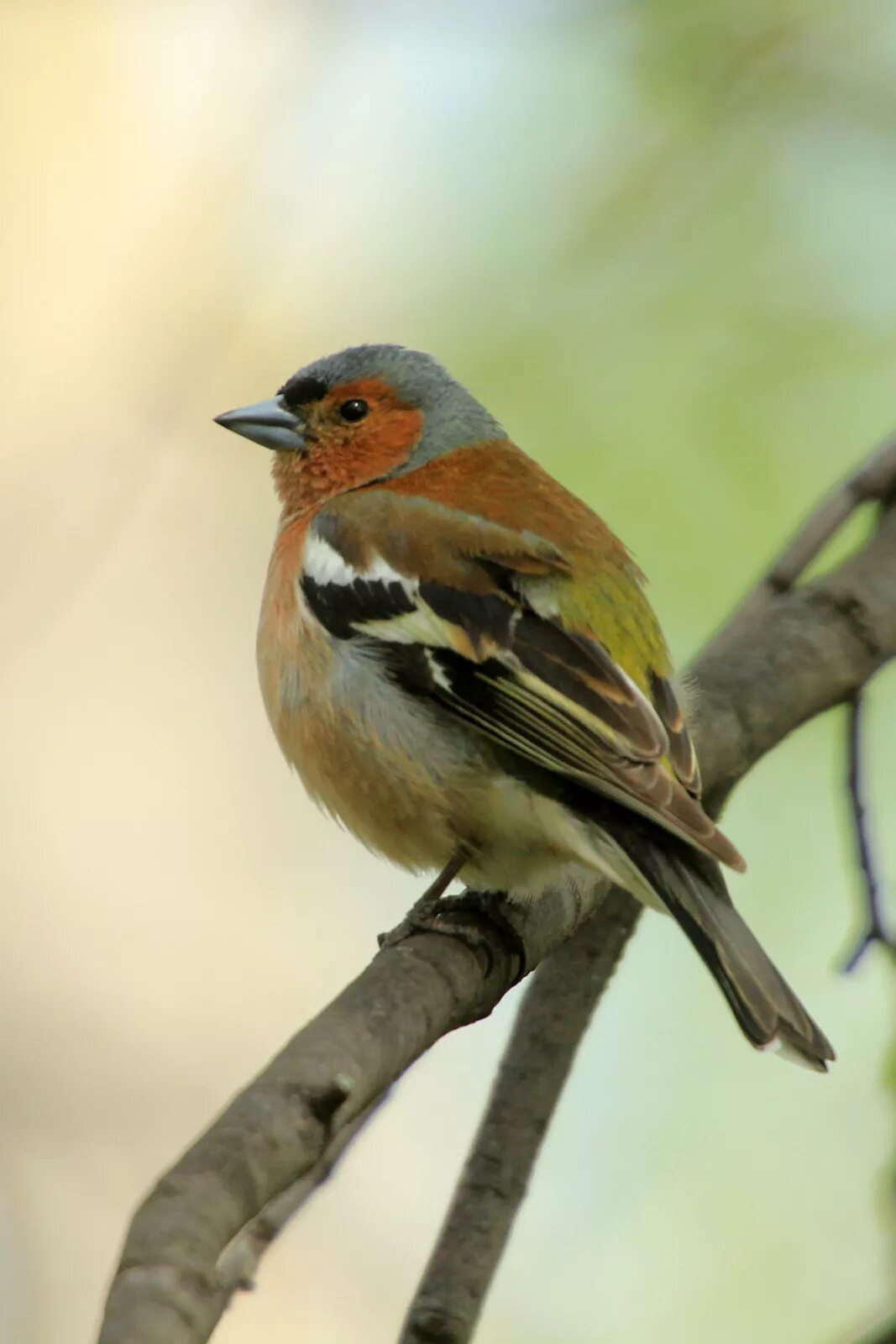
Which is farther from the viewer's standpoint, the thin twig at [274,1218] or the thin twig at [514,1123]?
the thin twig at [514,1123]

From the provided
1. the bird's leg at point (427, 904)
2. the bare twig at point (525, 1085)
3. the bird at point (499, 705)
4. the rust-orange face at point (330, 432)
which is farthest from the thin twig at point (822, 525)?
the bird's leg at point (427, 904)

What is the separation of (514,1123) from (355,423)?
6.87 ft

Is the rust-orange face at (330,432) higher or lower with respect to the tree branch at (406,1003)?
higher

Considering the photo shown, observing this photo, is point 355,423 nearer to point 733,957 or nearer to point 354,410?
point 354,410

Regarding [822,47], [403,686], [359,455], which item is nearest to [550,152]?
[822,47]

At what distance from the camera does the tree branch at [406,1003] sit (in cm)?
193

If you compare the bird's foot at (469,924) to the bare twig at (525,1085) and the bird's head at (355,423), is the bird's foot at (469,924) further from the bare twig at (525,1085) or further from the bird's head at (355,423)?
the bird's head at (355,423)

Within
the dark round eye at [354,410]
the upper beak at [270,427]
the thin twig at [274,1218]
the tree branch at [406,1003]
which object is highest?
the dark round eye at [354,410]

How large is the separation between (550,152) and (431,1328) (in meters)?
4.21

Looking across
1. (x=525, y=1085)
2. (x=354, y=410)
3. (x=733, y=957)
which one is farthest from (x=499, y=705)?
(x=354, y=410)

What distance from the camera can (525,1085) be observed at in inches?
147

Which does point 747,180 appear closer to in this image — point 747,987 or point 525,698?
point 525,698

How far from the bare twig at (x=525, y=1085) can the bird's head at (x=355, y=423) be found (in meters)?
1.03

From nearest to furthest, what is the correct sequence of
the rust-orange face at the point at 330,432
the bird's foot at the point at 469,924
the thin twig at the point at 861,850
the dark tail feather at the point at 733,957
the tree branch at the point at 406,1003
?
1. the tree branch at the point at 406,1003
2. the dark tail feather at the point at 733,957
3. the bird's foot at the point at 469,924
4. the thin twig at the point at 861,850
5. the rust-orange face at the point at 330,432
